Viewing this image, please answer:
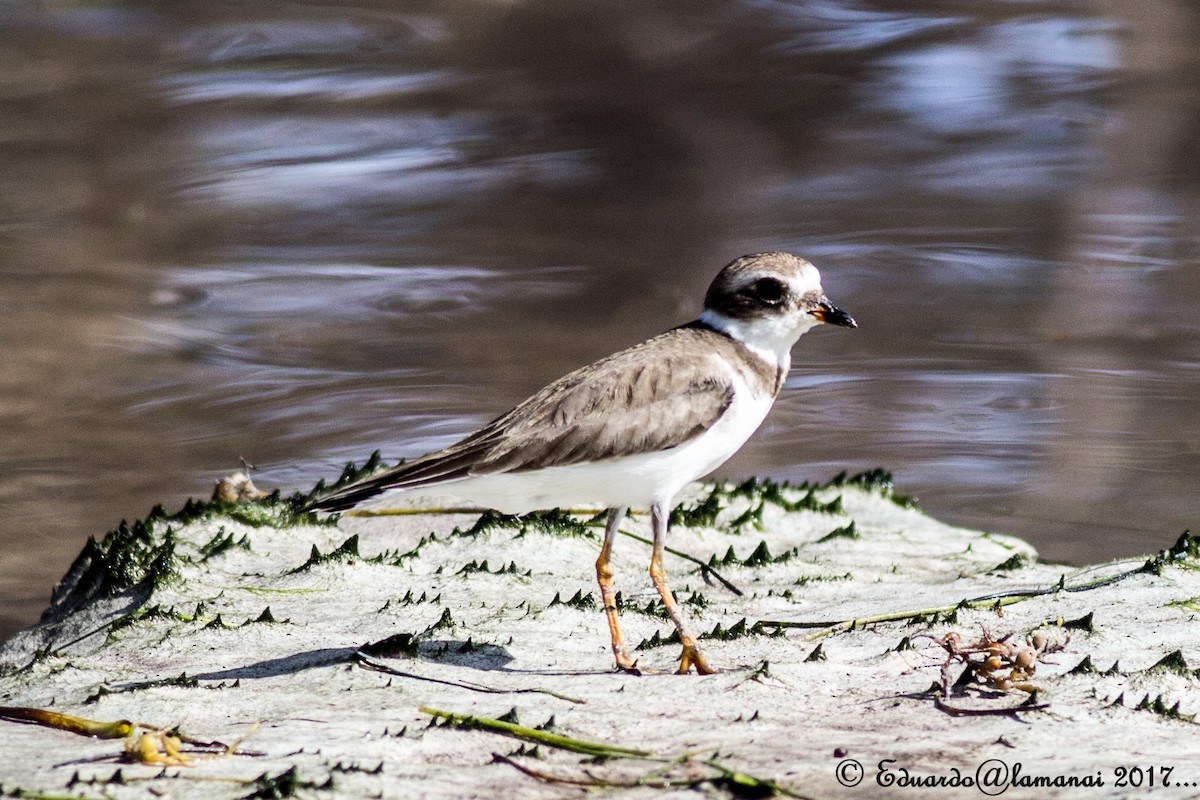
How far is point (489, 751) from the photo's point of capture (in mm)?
3729

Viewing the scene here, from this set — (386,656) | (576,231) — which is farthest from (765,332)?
(576,231)

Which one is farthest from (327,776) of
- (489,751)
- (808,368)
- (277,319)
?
(277,319)

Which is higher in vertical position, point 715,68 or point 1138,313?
point 715,68

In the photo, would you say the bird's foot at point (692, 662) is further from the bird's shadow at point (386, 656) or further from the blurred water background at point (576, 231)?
the blurred water background at point (576, 231)

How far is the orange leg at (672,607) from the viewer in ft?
14.7

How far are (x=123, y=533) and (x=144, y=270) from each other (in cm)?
623

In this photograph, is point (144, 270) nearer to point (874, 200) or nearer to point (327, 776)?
point (874, 200)

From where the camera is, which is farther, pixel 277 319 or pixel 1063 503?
pixel 277 319

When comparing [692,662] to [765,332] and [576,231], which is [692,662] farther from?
[576,231]

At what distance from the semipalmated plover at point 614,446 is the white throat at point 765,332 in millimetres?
151

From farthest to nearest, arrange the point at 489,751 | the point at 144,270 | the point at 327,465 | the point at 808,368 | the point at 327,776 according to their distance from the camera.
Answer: the point at 144,270
the point at 808,368
the point at 327,465
the point at 489,751
the point at 327,776

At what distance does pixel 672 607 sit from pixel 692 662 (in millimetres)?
232
